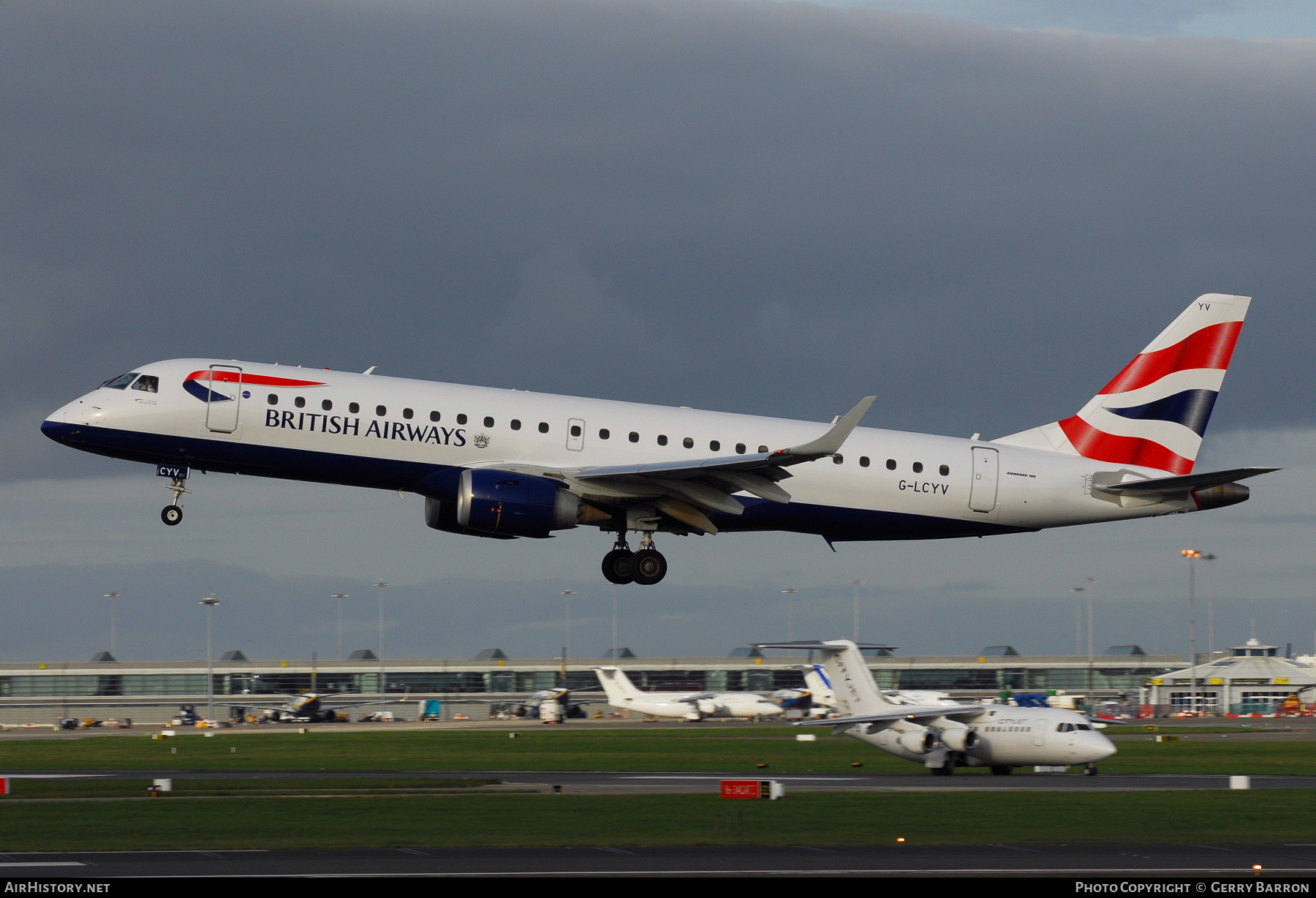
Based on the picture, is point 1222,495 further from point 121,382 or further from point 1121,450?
point 121,382

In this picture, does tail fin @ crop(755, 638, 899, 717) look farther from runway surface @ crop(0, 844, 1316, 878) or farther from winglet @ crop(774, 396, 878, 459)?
runway surface @ crop(0, 844, 1316, 878)

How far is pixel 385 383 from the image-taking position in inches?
1716

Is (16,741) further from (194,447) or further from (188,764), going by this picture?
(194,447)

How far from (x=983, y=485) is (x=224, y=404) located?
22711 mm

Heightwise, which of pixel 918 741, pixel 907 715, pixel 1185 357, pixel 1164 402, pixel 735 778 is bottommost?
pixel 735 778

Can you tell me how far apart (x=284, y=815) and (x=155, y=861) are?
9.17m

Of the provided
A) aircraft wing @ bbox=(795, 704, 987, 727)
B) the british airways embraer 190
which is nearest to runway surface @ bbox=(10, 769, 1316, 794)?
aircraft wing @ bbox=(795, 704, 987, 727)

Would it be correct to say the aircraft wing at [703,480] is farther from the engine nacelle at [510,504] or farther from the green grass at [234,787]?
the green grass at [234,787]

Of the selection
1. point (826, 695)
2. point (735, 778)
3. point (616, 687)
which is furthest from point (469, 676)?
point (735, 778)

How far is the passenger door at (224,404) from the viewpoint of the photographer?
1677 inches

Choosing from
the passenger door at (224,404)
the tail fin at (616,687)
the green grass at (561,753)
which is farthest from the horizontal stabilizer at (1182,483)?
the tail fin at (616,687)

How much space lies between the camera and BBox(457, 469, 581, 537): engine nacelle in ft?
139

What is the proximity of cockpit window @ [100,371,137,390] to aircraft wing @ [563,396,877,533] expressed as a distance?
12473 millimetres

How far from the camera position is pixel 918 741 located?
53969 mm
